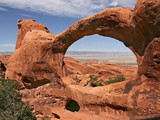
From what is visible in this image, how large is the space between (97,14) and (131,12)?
5.14 ft

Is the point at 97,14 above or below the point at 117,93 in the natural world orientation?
above

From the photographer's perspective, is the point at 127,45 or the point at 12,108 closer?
the point at 127,45

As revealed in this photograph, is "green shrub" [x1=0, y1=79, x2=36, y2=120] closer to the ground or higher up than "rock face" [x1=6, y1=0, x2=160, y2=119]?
closer to the ground

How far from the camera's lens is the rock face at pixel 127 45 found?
4590 mm

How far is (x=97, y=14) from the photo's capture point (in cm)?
663

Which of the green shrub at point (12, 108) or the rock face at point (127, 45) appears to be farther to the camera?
the green shrub at point (12, 108)

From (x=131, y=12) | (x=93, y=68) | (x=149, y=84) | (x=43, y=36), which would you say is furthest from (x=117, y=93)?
(x=93, y=68)

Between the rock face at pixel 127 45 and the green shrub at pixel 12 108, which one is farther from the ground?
the rock face at pixel 127 45

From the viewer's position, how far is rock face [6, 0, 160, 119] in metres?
4.59

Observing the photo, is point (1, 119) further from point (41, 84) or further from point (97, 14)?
point (97, 14)

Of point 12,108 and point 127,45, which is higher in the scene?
point 127,45

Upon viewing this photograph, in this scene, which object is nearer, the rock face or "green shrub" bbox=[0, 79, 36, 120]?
the rock face

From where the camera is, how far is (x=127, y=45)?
6.37 metres

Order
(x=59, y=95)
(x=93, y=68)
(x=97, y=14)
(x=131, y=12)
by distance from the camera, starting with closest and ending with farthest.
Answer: (x=131, y=12)
(x=97, y=14)
(x=59, y=95)
(x=93, y=68)
